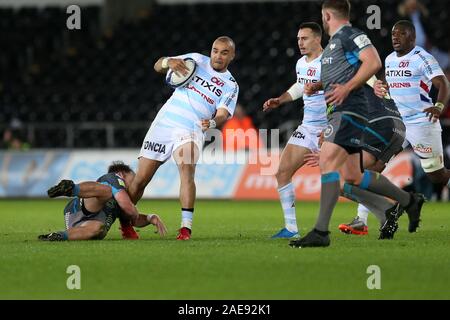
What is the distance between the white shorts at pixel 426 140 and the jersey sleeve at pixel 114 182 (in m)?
3.92

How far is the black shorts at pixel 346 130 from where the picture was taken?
9.24 meters

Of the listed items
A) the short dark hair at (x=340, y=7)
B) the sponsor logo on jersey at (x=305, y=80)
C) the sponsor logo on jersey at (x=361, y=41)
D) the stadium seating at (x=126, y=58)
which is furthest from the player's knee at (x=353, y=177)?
the stadium seating at (x=126, y=58)

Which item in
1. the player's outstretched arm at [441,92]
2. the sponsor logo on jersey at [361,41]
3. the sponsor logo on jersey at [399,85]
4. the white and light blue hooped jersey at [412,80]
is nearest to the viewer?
the sponsor logo on jersey at [361,41]

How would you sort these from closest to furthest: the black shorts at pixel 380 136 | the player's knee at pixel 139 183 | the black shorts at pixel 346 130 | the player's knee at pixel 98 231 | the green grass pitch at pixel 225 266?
the green grass pitch at pixel 225 266 → the black shorts at pixel 346 130 → the player's knee at pixel 98 231 → the black shorts at pixel 380 136 → the player's knee at pixel 139 183

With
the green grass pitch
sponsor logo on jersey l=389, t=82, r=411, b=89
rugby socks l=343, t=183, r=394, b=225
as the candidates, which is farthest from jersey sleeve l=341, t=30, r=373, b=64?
sponsor logo on jersey l=389, t=82, r=411, b=89

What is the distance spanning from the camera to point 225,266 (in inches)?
314

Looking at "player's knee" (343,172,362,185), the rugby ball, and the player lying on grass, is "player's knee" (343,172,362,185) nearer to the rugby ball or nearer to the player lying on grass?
the player lying on grass

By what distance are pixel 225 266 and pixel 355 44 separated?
2.64 meters

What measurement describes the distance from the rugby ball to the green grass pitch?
1824 mm

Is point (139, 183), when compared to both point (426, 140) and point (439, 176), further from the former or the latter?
point (439, 176)

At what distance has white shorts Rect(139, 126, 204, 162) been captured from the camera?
11.0 meters

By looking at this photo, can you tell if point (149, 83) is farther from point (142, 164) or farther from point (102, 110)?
point (142, 164)

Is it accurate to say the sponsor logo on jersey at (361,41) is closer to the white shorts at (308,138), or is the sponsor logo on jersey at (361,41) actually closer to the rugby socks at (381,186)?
the rugby socks at (381,186)

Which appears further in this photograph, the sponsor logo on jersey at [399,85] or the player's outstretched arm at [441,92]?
the sponsor logo on jersey at [399,85]
